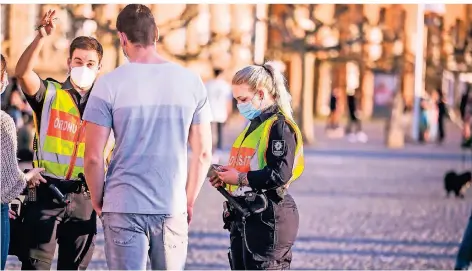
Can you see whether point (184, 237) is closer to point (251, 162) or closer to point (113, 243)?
point (113, 243)

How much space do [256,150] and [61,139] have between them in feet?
3.52

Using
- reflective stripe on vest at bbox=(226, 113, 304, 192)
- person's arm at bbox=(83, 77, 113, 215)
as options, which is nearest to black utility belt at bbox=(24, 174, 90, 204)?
reflective stripe on vest at bbox=(226, 113, 304, 192)

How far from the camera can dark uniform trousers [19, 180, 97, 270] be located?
686 centimetres

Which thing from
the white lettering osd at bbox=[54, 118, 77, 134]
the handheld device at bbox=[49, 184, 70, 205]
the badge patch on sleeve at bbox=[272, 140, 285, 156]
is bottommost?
the handheld device at bbox=[49, 184, 70, 205]

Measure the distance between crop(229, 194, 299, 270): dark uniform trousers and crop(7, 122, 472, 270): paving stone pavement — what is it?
343 centimetres

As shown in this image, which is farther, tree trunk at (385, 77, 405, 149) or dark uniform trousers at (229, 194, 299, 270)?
tree trunk at (385, 77, 405, 149)

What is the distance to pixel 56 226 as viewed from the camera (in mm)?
6902

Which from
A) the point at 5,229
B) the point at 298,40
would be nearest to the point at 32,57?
the point at 5,229

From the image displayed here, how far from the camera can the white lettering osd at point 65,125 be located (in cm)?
688

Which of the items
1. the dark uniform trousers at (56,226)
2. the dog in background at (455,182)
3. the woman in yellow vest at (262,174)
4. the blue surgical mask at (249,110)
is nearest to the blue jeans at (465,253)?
the woman in yellow vest at (262,174)

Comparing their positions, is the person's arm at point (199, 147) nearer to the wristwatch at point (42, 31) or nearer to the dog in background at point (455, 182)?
the wristwatch at point (42, 31)

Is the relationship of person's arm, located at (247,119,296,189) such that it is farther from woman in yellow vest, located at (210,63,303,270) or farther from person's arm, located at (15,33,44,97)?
person's arm, located at (15,33,44,97)

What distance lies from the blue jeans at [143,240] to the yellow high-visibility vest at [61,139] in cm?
116

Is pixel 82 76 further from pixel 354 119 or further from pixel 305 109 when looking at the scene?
pixel 354 119
